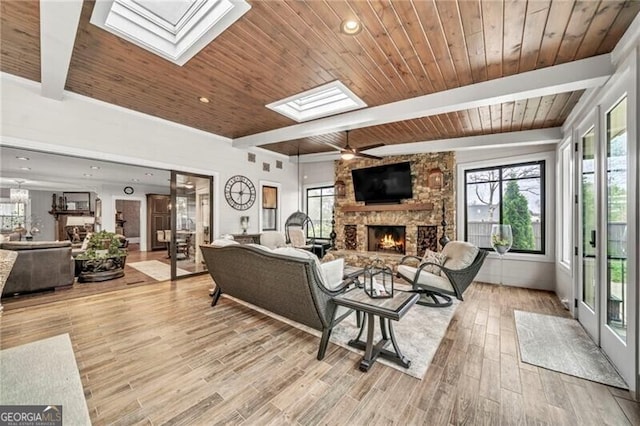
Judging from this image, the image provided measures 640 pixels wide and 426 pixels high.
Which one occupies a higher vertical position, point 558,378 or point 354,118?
point 354,118

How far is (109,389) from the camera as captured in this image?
199 cm

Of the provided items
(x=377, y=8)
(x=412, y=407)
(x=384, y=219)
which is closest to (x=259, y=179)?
(x=384, y=219)

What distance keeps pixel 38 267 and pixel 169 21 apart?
4641mm

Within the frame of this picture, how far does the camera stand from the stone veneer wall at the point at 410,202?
5.75m

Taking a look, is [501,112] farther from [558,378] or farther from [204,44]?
A: [204,44]

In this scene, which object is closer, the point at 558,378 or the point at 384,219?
the point at 558,378

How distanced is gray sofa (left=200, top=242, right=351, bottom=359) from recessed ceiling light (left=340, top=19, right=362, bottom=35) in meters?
2.16

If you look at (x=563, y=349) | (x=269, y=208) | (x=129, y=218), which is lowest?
(x=563, y=349)

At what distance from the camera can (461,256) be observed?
3682 millimetres

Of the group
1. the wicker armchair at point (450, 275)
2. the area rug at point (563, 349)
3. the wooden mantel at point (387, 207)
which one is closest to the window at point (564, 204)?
the area rug at point (563, 349)

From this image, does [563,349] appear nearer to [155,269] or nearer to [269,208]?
[269,208]

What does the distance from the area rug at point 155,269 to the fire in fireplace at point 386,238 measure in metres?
4.69

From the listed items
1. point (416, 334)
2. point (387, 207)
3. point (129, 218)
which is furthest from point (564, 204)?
point (129, 218)

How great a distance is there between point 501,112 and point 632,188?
2436mm
